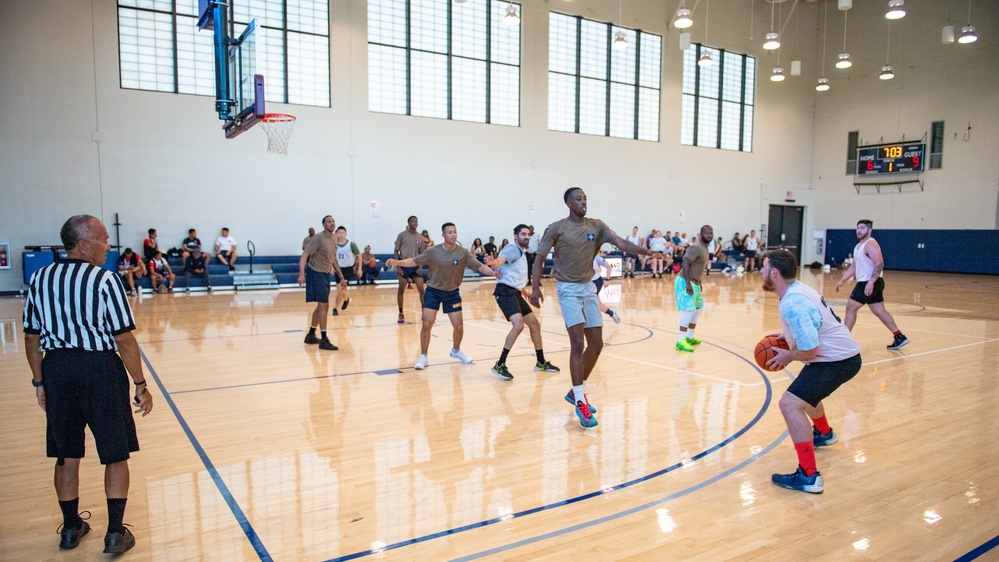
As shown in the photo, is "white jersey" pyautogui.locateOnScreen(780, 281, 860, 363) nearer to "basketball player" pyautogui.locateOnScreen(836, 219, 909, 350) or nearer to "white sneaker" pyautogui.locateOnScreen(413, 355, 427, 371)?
"white sneaker" pyautogui.locateOnScreen(413, 355, 427, 371)

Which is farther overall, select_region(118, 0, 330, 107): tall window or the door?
the door

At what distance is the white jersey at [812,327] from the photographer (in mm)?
4086

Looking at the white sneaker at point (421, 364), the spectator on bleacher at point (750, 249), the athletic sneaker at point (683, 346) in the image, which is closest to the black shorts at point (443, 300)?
the white sneaker at point (421, 364)

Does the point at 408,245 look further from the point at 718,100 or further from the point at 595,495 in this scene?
the point at 718,100

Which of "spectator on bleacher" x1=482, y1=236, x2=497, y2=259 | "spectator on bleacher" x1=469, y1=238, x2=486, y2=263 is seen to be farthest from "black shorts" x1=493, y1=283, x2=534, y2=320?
"spectator on bleacher" x1=482, y1=236, x2=497, y2=259

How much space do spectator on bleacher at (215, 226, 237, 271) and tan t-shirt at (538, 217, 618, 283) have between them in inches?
578

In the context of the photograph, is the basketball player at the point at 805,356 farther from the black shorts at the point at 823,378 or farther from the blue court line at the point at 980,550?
the blue court line at the point at 980,550

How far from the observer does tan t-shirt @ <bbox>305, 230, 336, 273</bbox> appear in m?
9.16

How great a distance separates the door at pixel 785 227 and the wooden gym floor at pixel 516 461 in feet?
72.8

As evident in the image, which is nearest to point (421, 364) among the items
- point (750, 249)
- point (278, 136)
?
point (278, 136)

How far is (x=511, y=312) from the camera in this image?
25.7 ft

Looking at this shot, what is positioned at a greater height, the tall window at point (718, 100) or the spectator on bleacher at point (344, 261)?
the tall window at point (718, 100)

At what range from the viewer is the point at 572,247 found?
18.9 feet

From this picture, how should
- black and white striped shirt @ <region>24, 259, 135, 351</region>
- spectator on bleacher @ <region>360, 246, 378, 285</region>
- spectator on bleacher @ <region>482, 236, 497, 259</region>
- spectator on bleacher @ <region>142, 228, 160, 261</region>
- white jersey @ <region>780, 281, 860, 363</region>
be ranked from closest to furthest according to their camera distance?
black and white striped shirt @ <region>24, 259, 135, 351</region>, white jersey @ <region>780, 281, 860, 363</region>, spectator on bleacher @ <region>142, 228, 160, 261</region>, spectator on bleacher @ <region>360, 246, 378, 285</region>, spectator on bleacher @ <region>482, 236, 497, 259</region>
